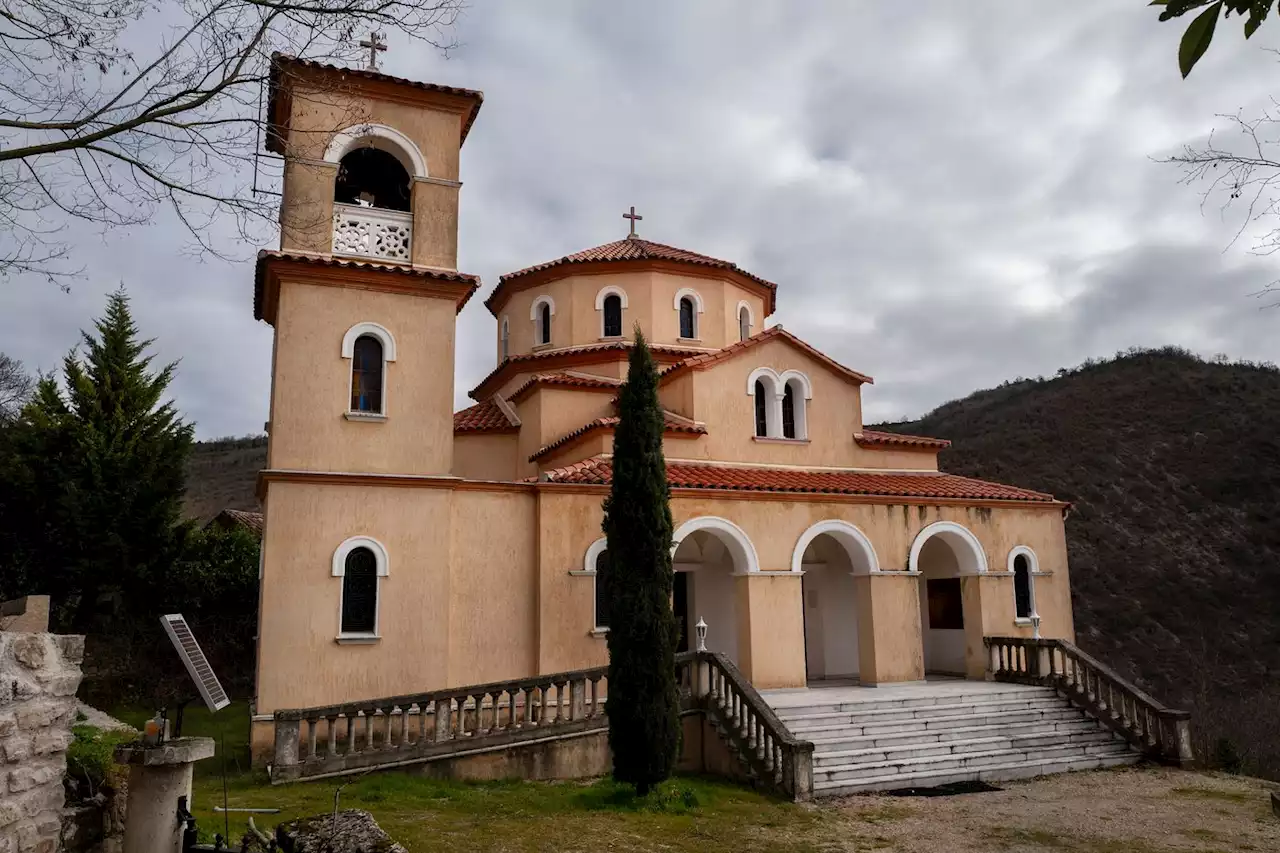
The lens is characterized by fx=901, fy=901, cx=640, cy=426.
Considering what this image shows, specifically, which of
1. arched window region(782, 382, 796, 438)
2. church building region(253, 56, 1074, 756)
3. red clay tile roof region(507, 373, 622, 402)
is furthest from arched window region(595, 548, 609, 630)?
arched window region(782, 382, 796, 438)

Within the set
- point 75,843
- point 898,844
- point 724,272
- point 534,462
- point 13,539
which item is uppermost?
point 724,272

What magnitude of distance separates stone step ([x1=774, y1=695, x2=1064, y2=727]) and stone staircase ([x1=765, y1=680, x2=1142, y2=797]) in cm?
2

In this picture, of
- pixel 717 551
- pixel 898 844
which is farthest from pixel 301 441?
pixel 898 844

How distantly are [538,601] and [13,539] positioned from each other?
542 inches

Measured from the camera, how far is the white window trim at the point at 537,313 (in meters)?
21.0

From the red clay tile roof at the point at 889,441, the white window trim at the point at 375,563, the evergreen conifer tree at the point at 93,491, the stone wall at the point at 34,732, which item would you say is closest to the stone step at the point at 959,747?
the red clay tile roof at the point at 889,441

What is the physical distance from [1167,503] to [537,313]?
3322 cm

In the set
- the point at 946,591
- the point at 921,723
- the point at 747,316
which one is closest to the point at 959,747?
the point at 921,723

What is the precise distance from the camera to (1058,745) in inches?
551

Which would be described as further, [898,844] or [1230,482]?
[1230,482]

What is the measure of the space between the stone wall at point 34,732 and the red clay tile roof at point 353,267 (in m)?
9.25

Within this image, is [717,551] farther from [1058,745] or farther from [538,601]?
[1058,745]

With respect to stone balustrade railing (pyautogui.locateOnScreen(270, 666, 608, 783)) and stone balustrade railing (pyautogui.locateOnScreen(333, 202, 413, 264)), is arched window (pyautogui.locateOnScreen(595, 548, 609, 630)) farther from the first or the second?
stone balustrade railing (pyautogui.locateOnScreen(333, 202, 413, 264))

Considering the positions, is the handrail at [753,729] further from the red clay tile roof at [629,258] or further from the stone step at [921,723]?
the red clay tile roof at [629,258]
